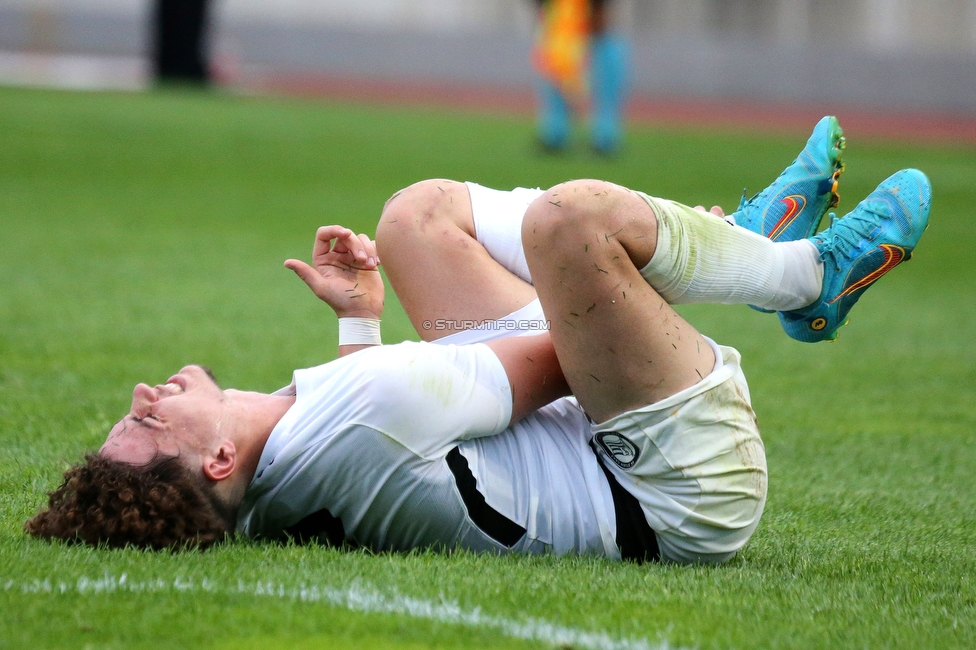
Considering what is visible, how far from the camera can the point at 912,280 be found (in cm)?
825

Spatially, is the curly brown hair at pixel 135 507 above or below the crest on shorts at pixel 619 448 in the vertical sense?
below

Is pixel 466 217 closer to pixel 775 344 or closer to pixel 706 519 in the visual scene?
pixel 706 519

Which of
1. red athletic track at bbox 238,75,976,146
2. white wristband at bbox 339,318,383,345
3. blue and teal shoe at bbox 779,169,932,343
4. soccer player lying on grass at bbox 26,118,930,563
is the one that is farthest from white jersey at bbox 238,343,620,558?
red athletic track at bbox 238,75,976,146

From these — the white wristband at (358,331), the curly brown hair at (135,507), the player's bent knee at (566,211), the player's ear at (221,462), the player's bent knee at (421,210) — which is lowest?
the curly brown hair at (135,507)

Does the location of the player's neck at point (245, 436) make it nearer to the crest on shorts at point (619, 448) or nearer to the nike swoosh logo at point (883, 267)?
the crest on shorts at point (619, 448)

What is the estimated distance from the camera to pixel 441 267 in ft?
9.28

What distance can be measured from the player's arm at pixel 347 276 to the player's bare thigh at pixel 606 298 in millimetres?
594

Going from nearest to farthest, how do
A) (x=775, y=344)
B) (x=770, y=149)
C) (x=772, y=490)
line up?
1. (x=772, y=490)
2. (x=775, y=344)
3. (x=770, y=149)

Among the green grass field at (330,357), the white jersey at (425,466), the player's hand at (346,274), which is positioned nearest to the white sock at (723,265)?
the white jersey at (425,466)

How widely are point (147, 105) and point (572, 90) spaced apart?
6002 mm

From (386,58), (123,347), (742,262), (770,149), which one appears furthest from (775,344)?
(386,58)

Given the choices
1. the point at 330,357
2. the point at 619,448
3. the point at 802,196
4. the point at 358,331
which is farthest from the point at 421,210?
the point at 330,357

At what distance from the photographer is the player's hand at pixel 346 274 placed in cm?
291

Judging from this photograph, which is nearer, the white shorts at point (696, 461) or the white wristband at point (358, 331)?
the white shorts at point (696, 461)
